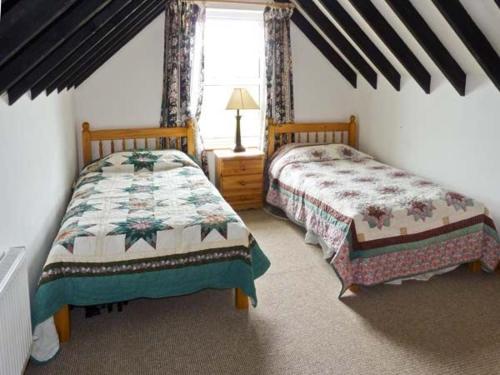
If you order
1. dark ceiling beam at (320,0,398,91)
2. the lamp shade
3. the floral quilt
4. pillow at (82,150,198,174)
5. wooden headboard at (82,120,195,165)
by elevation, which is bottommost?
the floral quilt

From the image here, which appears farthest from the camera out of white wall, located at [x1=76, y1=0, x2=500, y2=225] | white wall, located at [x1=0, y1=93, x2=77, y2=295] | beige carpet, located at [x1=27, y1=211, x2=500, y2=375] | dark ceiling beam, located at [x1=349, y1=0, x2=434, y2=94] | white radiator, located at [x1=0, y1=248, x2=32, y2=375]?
dark ceiling beam, located at [x1=349, y1=0, x2=434, y2=94]

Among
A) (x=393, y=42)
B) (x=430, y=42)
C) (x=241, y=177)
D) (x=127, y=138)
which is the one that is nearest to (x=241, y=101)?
(x=241, y=177)

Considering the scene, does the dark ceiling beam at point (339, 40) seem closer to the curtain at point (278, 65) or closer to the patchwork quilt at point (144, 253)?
the curtain at point (278, 65)

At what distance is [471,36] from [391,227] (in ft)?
4.64

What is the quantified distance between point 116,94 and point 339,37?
2.37 m

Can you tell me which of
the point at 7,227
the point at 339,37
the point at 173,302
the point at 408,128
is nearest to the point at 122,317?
the point at 173,302

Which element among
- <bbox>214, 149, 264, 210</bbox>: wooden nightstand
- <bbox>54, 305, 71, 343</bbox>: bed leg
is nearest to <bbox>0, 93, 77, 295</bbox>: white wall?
<bbox>54, 305, 71, 343</bbox>: bed leg

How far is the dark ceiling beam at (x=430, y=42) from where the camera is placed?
10.7 feet

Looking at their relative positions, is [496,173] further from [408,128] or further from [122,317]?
[122,317]

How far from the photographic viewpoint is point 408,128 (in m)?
4.31

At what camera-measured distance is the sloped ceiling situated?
1678mm

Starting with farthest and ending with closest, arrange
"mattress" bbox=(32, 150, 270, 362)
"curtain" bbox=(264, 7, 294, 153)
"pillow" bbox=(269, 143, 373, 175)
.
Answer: "curtain" bbox=(264, 7, 294, 153) < "pillow" bbox=(269, 143, 373, 175) < "mattress" bbox=(32, 150, 270, 362)

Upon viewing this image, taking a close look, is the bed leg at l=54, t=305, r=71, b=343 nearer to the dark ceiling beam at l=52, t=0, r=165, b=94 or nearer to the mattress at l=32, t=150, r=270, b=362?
the mattress at l=32, t=150, r=270, b=362

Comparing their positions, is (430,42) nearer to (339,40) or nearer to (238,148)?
(339,40)
